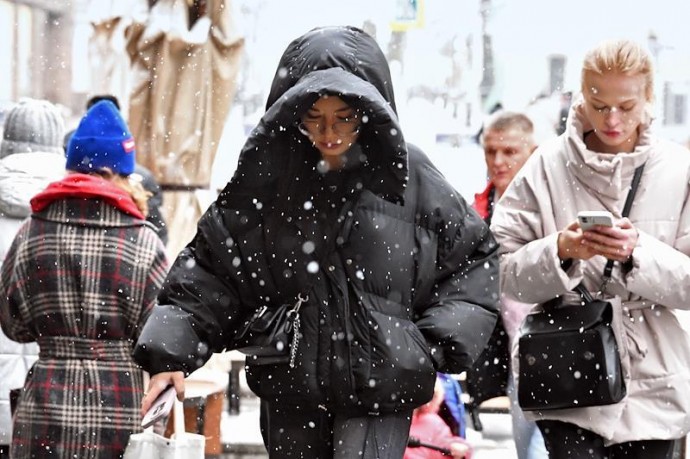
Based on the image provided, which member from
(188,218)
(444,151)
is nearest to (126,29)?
(188,218)

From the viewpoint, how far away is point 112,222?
739 centimetres

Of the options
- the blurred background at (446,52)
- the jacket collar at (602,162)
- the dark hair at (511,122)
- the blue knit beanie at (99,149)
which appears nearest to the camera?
the jacket collar at (602,162)

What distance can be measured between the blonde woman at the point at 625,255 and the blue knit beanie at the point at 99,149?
205 cm

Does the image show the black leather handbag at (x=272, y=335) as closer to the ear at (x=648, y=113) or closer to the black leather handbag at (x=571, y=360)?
the black leather handbag at (x=571, y=360)

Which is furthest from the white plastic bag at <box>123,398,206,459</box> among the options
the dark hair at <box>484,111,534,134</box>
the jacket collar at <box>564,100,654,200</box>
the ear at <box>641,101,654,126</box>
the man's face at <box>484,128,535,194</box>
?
the dark hair at <box>484,111,534,134</box>

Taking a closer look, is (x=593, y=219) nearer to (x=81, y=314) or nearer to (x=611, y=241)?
(x=611, y=241)

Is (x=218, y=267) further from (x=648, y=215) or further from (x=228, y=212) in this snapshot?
(x=648, y=215)

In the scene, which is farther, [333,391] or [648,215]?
[648,215]

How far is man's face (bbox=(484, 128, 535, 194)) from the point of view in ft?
27.3

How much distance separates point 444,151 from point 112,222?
10819 mm

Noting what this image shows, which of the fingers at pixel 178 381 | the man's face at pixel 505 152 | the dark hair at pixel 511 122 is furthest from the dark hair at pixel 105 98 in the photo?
the fingers at pixel 178 381

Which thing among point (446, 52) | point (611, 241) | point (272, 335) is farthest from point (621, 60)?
point (446, 52)

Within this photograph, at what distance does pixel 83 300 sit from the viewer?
24.0 feet

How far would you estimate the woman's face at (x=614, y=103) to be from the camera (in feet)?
19.7
